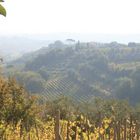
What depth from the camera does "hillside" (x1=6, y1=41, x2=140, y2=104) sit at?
404 ft

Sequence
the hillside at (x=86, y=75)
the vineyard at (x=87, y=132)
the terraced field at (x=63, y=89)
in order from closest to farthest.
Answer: the vineyard at (x=87, y=132), the terraced field at (x=63, y=89), the hillside at (x=86, y=75)

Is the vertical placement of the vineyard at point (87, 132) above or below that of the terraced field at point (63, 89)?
above

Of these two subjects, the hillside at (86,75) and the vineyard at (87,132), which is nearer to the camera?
the vineyard at (87,132)

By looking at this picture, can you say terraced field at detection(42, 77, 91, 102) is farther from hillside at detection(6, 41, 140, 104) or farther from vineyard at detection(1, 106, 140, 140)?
vineyard at detection(1, 106, 140, 140)

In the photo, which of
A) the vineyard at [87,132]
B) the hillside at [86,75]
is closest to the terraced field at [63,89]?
the hillside at [86,75]

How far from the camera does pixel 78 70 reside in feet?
503

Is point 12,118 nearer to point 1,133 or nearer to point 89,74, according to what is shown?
point 1,133

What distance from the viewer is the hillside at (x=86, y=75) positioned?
123250 millimetres

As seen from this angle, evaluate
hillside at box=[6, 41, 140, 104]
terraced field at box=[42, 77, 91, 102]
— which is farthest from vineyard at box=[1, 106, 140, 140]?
terraced field at box=[42, 77, 91, 102]

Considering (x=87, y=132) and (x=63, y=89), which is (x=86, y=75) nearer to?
(x=63, y=89)

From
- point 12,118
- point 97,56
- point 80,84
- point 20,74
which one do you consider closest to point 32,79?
point 20,74

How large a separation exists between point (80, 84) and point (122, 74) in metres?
15.3

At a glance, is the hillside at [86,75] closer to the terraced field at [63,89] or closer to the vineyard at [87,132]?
the terraced field at [63,89]

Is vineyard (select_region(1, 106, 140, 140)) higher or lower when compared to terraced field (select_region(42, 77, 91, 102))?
higher
